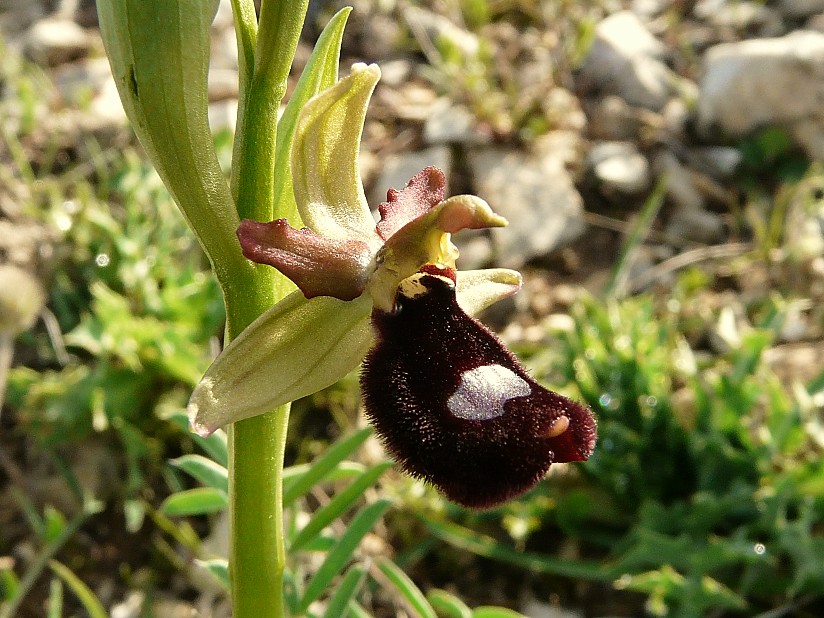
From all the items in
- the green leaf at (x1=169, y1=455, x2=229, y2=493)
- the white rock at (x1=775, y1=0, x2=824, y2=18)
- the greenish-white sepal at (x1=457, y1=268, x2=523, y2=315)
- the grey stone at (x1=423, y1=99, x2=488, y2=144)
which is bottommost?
the white rock at (x1=775, y1=0, x2=824, y2=18)

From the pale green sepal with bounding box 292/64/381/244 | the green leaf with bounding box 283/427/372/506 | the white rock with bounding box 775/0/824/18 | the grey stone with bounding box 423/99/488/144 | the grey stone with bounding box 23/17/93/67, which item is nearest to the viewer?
the pale green sepal with bounding box 292/64/381/244

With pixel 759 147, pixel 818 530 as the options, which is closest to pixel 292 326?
pixel 818 530

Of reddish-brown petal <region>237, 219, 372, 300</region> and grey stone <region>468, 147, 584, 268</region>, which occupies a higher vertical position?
reddish-brown petal <region>237, 219, 372, 300</region>

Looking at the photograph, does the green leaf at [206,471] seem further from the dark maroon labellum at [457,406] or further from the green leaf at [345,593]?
the dark maroon labellum at [457,406]

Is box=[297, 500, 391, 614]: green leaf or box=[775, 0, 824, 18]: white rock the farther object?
box=[775, 0, 824, 18]: white rock

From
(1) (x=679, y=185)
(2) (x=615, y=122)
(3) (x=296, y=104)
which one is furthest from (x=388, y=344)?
(2) (x=615, y=122)

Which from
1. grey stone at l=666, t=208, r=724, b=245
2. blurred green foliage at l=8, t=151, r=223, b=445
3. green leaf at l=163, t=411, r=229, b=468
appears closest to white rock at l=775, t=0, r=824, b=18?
grey stone at l=666, t=208, r=724, b=245

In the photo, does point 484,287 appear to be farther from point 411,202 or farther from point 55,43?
point 55,43

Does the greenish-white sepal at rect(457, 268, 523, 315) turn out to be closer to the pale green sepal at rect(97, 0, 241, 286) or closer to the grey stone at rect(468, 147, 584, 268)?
the pale green sepal at rect(97, 0, 241, 286)

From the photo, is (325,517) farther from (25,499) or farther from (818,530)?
(818,530)
